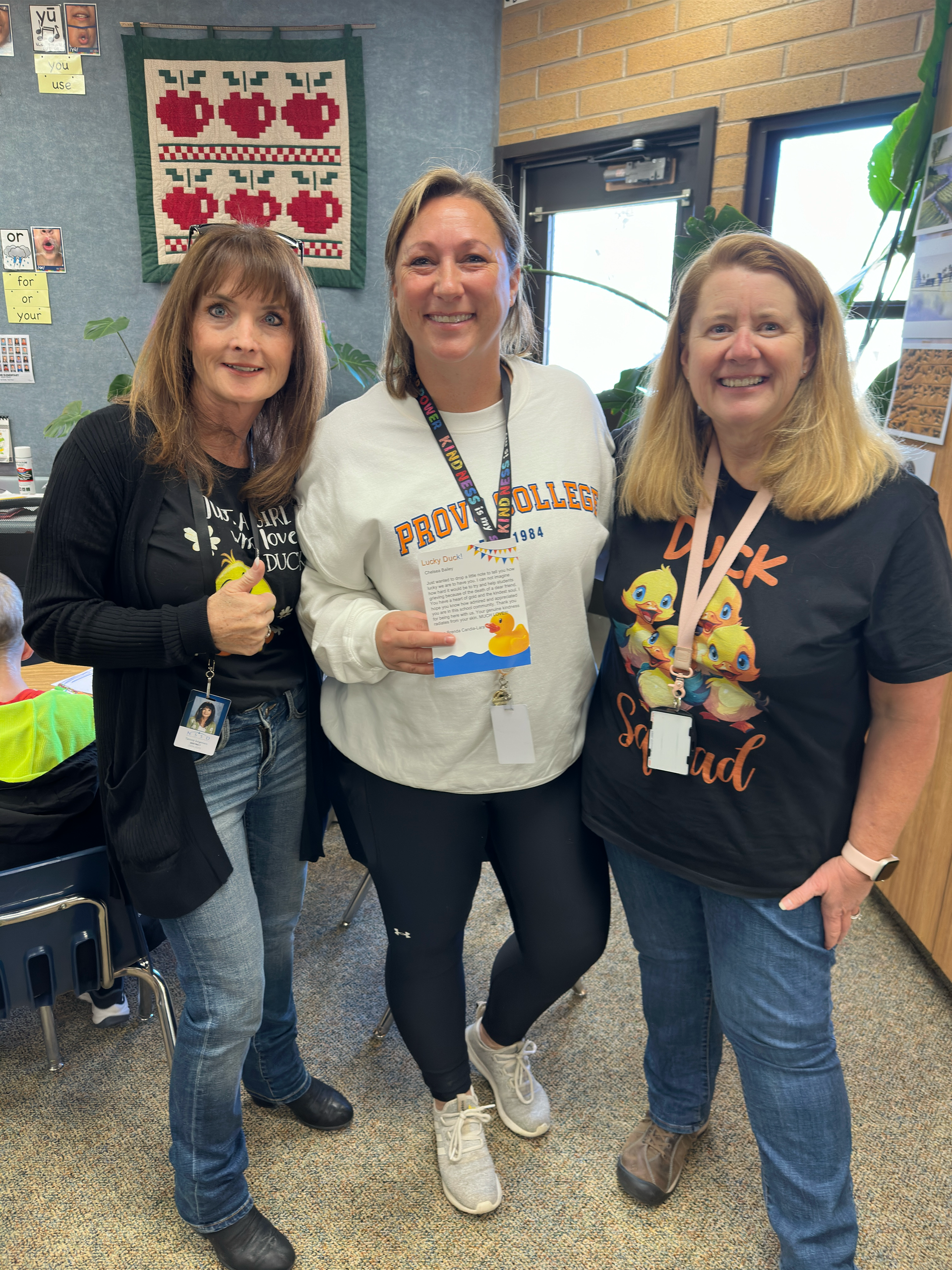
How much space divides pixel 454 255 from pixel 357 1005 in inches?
67.1

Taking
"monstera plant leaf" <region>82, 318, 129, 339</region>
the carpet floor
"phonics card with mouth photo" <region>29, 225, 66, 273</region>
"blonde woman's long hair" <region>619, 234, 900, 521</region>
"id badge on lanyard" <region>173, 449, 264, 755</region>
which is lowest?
the carpet floor

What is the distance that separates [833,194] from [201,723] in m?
2.80

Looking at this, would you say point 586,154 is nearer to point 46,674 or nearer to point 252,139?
point 252,139

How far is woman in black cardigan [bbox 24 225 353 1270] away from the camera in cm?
119

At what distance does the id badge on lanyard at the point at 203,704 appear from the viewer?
1240 mm

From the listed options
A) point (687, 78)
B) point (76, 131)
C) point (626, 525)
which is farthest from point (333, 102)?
point (626, 525)

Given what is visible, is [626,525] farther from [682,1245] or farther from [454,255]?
[682,1245]

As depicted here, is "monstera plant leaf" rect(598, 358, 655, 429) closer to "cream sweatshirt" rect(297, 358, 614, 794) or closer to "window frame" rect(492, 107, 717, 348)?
"window frame" rect(492, 107, 717, 348)

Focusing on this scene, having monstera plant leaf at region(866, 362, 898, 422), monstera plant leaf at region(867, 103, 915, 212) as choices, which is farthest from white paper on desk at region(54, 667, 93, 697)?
monstera plant leaf at region(867, 103, 915, 212)

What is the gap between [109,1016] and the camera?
1.97m

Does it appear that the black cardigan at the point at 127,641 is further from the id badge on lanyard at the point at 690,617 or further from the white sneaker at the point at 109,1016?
the white sneaker at the point at 109,1016

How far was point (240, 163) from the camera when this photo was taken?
3488 millimetres

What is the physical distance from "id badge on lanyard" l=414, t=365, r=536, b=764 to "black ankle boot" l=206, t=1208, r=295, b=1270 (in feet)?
2.95

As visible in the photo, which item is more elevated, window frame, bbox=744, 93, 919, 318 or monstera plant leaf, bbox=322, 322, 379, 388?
window frame, bbox=744, 93, 919, 318
